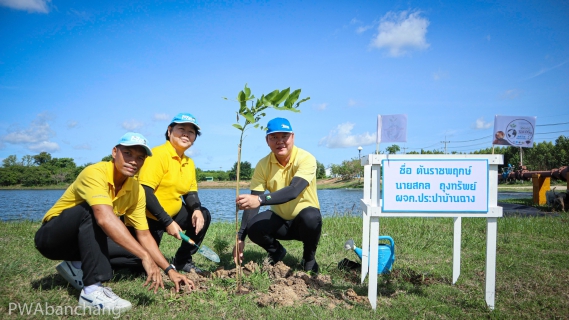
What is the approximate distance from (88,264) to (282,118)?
2031mm

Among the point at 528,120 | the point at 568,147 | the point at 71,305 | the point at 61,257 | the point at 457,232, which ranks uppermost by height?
the point at 568,147

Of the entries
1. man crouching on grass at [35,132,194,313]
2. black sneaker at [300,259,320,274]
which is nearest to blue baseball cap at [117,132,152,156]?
man crouching on grass at [35,132,194,313]

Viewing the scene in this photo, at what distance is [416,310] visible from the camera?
8.89ft

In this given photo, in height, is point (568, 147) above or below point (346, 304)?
above

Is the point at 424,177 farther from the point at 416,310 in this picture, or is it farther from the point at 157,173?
the point at 157,173

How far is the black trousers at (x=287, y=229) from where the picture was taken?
11.6 ft

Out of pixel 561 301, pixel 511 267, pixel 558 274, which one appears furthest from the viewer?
pixel 511 267

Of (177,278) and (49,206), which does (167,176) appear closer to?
(177,278)

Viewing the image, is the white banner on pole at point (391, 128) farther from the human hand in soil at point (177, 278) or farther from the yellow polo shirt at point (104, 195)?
the yellow polo shirt at point (104, 195)

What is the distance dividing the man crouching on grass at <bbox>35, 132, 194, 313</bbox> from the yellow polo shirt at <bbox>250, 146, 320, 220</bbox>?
1.29 m

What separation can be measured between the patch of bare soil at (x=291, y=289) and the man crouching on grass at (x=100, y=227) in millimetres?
503

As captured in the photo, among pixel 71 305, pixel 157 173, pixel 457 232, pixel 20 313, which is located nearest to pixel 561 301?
pixel 457 232

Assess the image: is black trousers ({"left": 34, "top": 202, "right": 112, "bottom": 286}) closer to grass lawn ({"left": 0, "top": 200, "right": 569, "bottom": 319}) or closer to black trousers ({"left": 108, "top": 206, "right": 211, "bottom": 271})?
grass lawn ({"left": 0, "top": 200, "right": 569, "bottom": 319})

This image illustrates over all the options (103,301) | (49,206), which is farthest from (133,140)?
(49,206)
